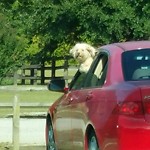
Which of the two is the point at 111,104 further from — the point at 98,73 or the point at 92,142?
the point at 98,73

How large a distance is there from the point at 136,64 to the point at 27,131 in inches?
358

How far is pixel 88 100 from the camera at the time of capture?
783cm

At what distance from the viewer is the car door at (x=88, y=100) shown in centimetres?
756

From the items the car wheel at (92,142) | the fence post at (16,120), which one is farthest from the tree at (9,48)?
the car wheel at (92,142)

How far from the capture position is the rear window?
732 cm

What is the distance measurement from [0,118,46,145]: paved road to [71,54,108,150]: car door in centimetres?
535

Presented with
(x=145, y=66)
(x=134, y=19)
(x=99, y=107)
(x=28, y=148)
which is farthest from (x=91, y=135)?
(x=134, y=19)

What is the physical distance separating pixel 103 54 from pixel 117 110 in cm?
172

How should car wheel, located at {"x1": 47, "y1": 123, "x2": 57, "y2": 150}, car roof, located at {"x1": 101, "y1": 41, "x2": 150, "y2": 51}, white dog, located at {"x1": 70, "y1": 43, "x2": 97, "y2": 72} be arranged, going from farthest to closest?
white dog, located at {"x1": 70, "y1": 43, "x2": 97, "y2": 72} → car wheel, located at {"x1": 47, "y1": 123, "x2": 57, "y2": 150} → car roof, located at {"x1": 101, "y1": 41, "x2": 150, "y2": 51}

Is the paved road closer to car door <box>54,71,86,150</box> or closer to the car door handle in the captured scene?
car door <box>54,71,86,150</box>

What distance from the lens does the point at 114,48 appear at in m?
8.05

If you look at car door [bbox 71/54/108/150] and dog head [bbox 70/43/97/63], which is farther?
dog head [bbox 70/43/97/63]

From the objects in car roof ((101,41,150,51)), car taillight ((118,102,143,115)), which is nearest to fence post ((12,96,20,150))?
car roof ((101,41,150,51))

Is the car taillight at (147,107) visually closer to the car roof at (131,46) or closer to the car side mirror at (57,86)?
the car roof at (131,46)
